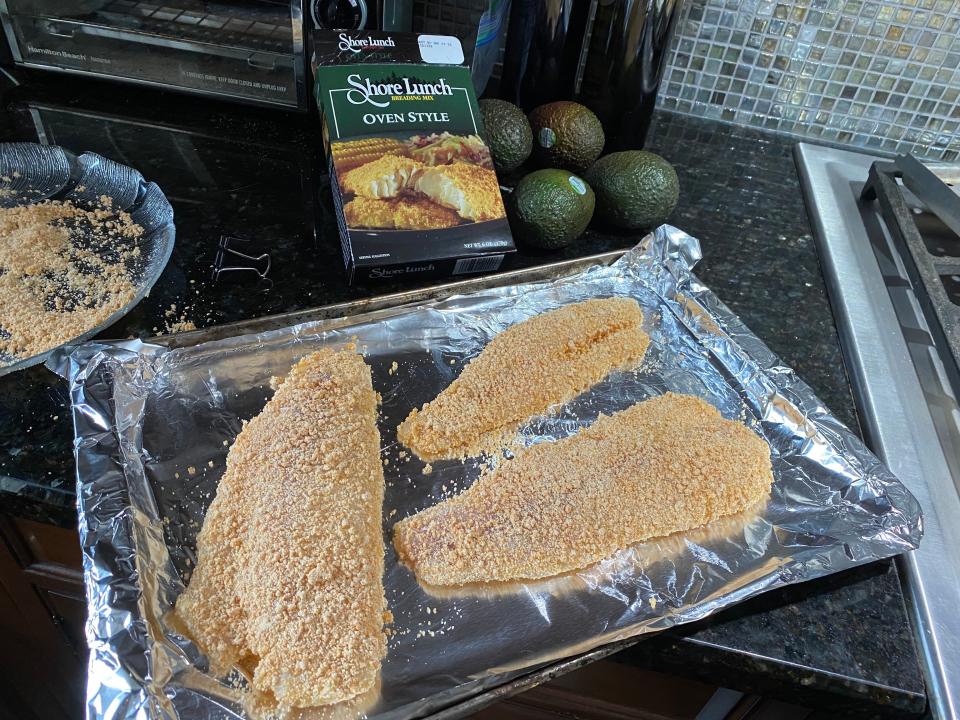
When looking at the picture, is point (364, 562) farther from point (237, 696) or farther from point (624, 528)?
point (624, 528)

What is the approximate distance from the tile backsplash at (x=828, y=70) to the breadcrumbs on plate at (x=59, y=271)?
0.98m

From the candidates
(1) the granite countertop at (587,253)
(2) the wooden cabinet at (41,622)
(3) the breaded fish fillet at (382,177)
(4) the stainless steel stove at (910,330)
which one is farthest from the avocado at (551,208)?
(2) the wooden cabinet at (41,622)

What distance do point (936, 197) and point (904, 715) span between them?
0.76 m

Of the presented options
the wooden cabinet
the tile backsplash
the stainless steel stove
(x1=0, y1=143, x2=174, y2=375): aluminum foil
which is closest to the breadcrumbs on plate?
(x1=0, y1=143, x2=174, y2=375): aluminum foil

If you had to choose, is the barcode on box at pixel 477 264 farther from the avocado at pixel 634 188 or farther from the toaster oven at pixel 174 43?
the toaster oven at pixel 174 43

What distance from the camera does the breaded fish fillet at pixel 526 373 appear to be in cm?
76

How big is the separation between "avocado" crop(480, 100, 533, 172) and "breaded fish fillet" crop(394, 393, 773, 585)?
0.44 meters

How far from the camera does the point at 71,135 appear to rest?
107 cm

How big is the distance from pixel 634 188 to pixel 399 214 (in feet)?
1.10

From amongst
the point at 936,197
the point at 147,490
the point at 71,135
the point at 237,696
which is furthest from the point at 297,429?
the point at 936,197

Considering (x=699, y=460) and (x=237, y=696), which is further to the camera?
(x=699, y=460)

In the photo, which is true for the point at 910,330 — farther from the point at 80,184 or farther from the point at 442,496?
the point at 80,184

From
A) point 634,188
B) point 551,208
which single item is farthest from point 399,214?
point 634,188

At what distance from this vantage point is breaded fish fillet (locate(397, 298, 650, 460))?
762 millimetres
